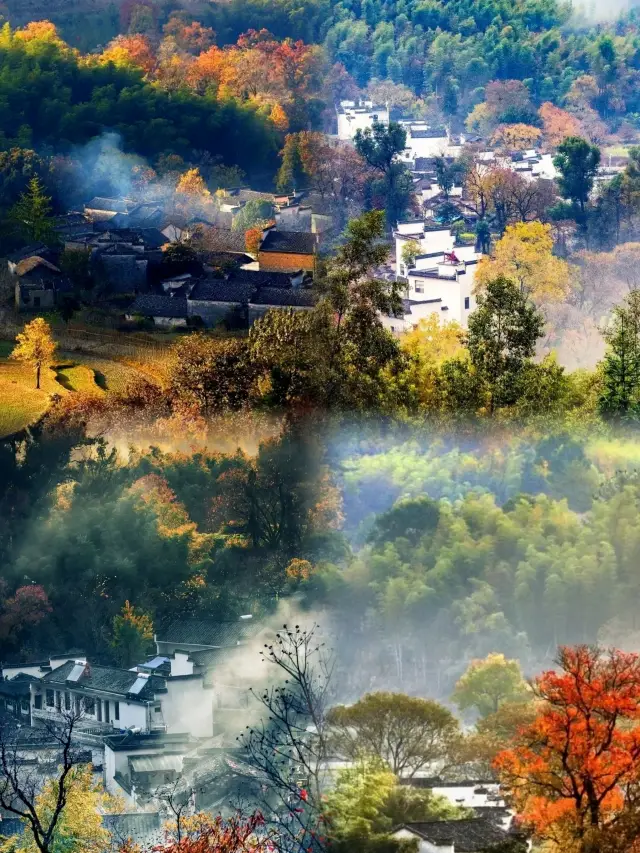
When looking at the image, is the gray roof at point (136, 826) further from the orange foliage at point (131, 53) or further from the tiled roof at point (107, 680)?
the orange foliage at point (131, 53)

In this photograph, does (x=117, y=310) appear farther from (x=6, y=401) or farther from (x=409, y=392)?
(x=409, y=392)

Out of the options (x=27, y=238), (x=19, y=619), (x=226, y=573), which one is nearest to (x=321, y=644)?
(x=226, y=573)

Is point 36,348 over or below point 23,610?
over

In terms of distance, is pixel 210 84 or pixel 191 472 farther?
pixel 210 84

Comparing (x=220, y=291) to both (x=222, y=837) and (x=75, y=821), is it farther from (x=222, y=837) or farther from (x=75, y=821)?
(x=222, y=837)

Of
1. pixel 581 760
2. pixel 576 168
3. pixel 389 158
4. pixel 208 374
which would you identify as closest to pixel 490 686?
pixel 581 760
